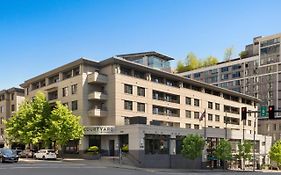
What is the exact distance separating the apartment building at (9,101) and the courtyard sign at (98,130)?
42517 millimetres

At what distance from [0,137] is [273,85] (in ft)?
280

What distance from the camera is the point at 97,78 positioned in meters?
61.9

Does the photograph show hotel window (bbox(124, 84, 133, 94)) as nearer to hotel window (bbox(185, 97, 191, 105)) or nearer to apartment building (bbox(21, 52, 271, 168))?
apartment building (bbox(21, 52, 271, 168))

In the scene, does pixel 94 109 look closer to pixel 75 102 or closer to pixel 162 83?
pixel 75 102

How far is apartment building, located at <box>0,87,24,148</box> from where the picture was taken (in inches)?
3824

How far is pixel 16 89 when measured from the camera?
321 feet

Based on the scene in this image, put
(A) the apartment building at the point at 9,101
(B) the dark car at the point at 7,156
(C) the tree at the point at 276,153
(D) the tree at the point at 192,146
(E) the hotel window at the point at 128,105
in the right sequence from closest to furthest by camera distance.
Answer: (B) the dark car at the point at 7,156 < (D) the tree at the point at 192,146 < (E) the hotel window at the point at 128,105 < (C) the tree at the point at 276,153 < (A) the apartment building at the point at 9,101

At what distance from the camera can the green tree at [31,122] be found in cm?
6226

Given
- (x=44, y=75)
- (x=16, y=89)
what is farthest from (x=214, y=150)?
(x=16, y=89)

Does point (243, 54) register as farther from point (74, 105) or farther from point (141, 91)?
point (74, 105)

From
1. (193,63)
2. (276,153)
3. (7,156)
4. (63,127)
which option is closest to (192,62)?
(193,63)

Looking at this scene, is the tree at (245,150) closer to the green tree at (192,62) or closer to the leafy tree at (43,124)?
the leafy tree at (43,124)

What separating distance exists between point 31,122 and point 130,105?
16543 millimetres

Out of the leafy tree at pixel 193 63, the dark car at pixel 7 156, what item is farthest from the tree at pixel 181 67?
the dark car at pixel 7 156
